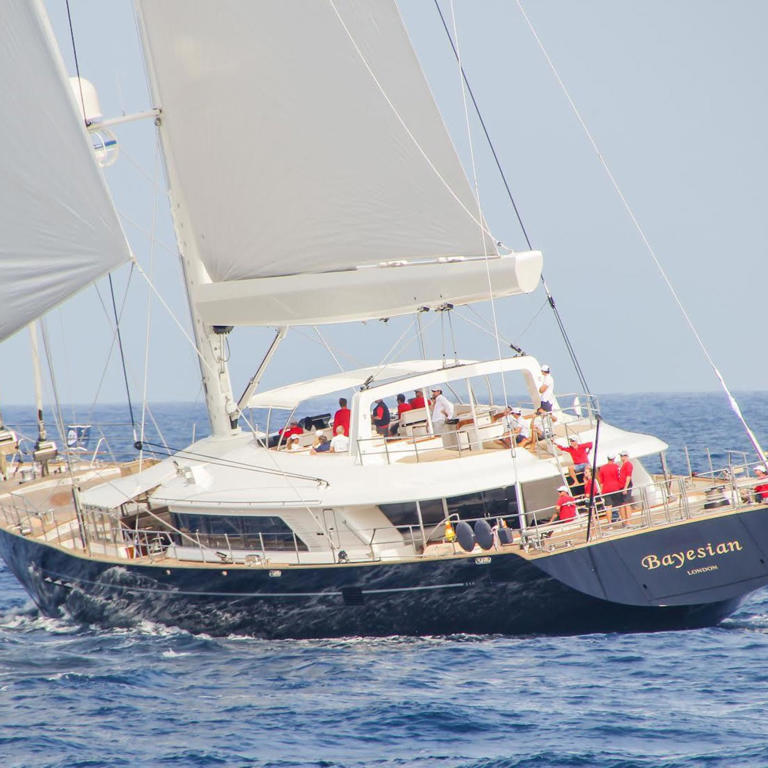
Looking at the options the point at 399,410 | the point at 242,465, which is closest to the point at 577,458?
the point at 399,410

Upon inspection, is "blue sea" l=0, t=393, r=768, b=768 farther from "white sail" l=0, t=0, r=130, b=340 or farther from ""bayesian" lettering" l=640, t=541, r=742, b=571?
"white sail" l=0, t=0, r=130, b=340

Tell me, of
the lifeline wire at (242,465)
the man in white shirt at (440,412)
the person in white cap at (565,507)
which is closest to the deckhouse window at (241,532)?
the lifeline wire at (242,465)

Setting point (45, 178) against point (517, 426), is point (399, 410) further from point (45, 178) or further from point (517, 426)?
point (45, 178)

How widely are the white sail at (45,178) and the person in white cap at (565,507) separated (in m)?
6.53

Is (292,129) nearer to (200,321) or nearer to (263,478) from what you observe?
(200,321)

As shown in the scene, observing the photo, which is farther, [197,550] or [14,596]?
[14,596]

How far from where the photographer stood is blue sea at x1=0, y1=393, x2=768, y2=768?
12742 mm

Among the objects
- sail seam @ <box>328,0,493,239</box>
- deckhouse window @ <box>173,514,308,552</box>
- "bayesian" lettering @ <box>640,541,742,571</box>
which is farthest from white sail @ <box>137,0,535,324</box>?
"bayesian" lettering @ <box>640,541,742,571</box>

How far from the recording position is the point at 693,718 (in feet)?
43.6

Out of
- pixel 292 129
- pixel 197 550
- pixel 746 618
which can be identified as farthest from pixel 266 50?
pixel 746 618

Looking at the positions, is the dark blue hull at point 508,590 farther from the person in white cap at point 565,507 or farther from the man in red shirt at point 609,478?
the man in red shirt at point 609,478

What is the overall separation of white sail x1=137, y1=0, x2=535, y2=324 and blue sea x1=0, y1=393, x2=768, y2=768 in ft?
16.9

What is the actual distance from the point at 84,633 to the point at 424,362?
22.0 ft

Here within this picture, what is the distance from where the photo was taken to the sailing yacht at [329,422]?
52.1 ft
